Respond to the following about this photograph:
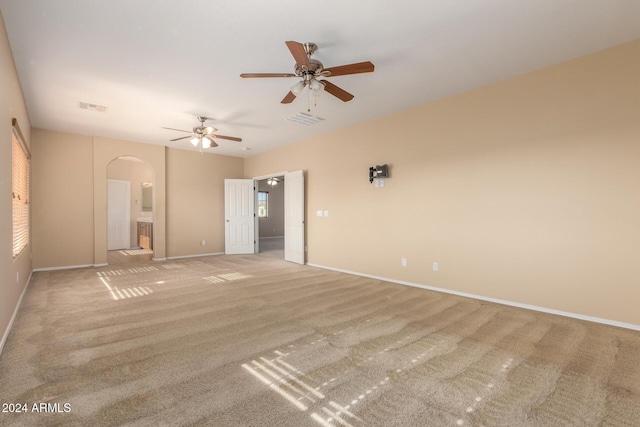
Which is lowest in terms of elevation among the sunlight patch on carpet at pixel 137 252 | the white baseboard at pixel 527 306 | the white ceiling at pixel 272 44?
the white baseboard at pixel 527 306

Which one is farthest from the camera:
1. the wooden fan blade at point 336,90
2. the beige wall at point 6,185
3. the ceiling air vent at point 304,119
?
the ceiling air vent at point 304,119

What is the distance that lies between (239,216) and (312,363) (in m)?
6.50

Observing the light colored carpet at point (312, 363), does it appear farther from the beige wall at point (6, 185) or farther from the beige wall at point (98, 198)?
the beige wall at point (98, 198)

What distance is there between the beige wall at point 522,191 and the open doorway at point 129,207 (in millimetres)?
7505

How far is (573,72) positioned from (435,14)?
1959 millimetres

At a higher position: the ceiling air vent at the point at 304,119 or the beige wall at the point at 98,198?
the ceiling air vent at the point at 304,119

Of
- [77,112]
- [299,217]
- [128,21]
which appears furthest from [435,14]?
[77,112]

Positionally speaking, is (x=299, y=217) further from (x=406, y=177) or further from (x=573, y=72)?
(x=573, y=72)

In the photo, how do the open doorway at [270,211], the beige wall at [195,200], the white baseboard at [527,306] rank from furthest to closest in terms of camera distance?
the open doorway at [270,211]
the beige wall at [195,200]
the white baseboard at [527,306]

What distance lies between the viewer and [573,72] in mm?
3225

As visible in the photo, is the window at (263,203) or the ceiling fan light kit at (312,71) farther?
the window at (263,203)

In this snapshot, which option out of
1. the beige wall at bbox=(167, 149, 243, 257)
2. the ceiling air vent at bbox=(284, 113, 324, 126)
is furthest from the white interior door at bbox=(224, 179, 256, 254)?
the ceiling air vent at bbox=(284, 113, 324, 126)

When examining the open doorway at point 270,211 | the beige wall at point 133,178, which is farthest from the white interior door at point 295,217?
the open doorway at point 270,211

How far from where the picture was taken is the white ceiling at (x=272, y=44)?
2445 mm
